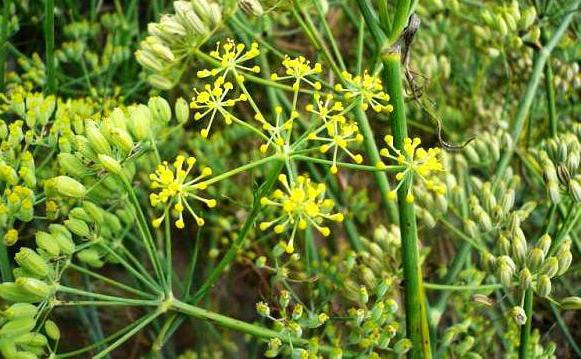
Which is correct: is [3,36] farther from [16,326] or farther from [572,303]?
[572,303]

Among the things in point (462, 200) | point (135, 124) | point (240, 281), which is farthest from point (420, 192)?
point (240, 281)

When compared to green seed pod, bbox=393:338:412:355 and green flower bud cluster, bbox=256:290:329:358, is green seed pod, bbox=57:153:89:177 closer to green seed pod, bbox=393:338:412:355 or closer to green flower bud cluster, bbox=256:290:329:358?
green flower bud cluster, bbox=256:290:329:358

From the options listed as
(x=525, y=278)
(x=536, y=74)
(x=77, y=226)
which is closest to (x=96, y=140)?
(x=77, y=226)

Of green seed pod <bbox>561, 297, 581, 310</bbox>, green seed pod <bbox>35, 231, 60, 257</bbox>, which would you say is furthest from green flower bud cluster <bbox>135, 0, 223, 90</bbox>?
green seed pod <bbox>561, 297, 581, 310</bbox>

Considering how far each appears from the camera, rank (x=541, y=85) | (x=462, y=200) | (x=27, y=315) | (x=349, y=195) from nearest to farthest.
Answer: (x=27, y=315)
(x=462, y=200)
(x=349, y=195)
(x=541, y=85)

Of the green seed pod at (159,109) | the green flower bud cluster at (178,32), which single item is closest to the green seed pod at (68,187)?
the green seed pod at (159,109)

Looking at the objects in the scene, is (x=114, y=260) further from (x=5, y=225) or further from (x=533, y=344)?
(x=533, y=344)

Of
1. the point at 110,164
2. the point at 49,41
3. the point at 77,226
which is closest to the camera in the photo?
the point at 110,164

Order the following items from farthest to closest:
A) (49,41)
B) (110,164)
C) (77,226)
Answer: (49,41) < (77,226) < (110,164)
